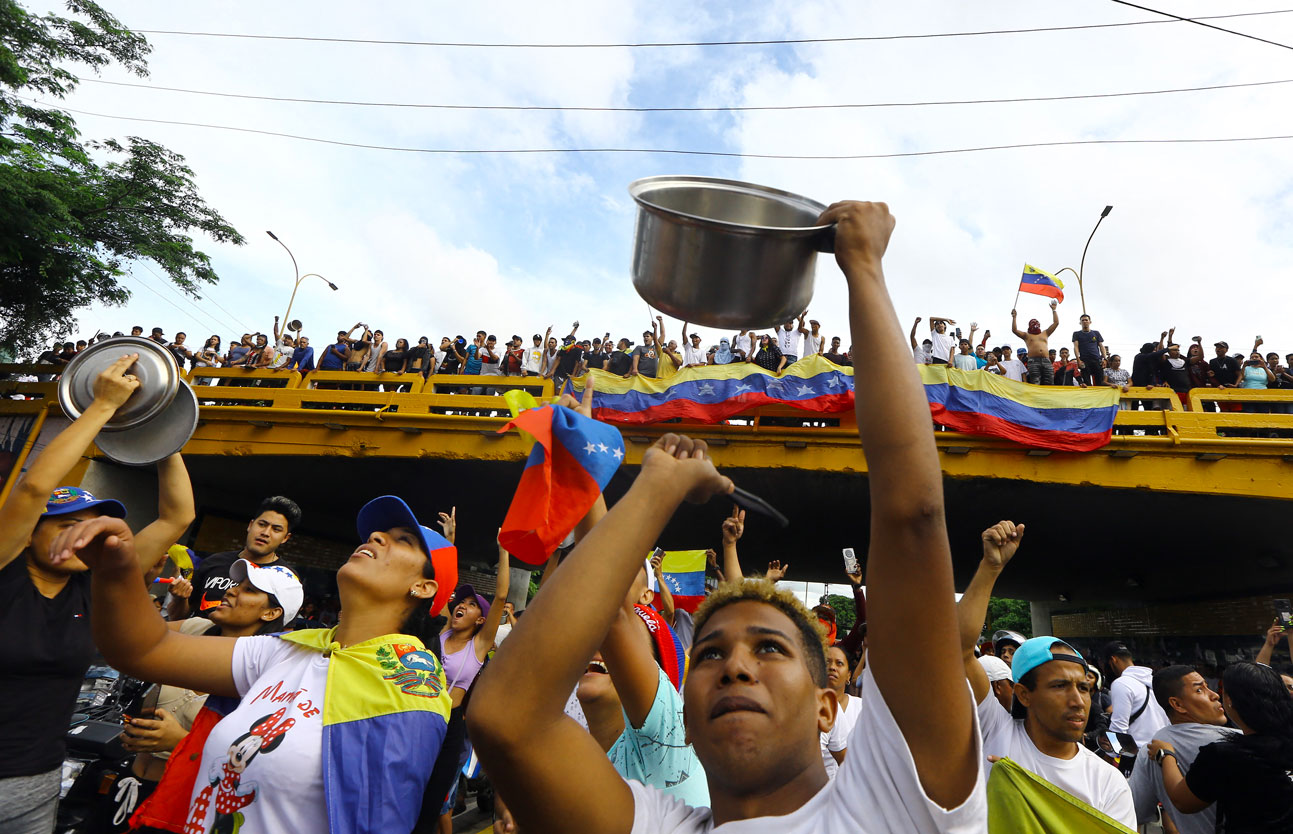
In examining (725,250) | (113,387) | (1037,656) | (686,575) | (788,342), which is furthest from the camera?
(788,342)

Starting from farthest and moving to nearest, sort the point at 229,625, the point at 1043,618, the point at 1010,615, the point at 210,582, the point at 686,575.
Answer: the point at 1010,615
the point at 1043,618
the point at 686,575
the point at 210,582
the point at 229,625

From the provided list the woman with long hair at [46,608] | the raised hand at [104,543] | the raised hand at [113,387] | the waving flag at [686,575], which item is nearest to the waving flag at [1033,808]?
the raised hand at [104,543]

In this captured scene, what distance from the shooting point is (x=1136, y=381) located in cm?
1136

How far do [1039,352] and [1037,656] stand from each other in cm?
946

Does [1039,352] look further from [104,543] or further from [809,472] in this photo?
[104,543]

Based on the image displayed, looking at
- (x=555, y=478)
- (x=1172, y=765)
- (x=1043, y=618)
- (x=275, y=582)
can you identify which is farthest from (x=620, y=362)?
(x=1043, y=618)

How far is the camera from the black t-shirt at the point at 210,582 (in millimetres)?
3824

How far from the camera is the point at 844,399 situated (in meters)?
9.87

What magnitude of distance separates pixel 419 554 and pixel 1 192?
14385 mm

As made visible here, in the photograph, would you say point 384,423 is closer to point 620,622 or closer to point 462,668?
point 462,668

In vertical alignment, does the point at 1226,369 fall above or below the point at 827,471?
above

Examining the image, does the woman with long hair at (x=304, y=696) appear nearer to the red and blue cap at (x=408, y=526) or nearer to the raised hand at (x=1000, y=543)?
the red and blue cap at (x=408, y=526)

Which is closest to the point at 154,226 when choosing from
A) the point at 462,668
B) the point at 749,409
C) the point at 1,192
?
the point at 1,192

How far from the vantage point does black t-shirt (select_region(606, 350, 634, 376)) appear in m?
11.9
